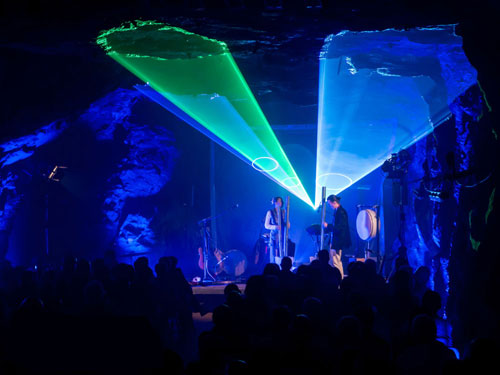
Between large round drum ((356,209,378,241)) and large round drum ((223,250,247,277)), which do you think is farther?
large round drum ((223,250,247,277))

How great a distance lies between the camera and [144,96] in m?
13.1

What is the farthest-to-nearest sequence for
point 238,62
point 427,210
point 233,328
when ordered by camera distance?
point 427,210 → point 238,62 → point 233,328

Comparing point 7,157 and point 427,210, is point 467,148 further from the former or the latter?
point 7,157

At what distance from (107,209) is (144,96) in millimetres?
3512

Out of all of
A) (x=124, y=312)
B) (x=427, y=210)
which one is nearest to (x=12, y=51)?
(x=124, y=312)

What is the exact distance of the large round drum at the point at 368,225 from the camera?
12602mm

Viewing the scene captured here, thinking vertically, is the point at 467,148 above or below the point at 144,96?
below

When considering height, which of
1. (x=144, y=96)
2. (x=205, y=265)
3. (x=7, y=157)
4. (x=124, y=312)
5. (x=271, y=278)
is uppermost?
(x=144, y=96)

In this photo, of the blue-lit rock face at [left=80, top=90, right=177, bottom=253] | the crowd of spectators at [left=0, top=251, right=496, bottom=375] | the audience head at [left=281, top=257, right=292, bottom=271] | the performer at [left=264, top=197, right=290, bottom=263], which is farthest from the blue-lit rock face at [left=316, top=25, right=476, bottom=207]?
the blue-lit rock face at [left=80, top=90, right=177, bottom=253]

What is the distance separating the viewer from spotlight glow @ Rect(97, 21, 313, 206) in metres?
8.19

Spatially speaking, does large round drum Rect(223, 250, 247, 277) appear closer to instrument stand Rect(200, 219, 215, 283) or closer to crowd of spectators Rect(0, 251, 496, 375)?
instrument stand Rect(200, 219, 215, 283)

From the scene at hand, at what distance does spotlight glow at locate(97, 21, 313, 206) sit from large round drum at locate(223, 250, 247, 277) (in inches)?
158

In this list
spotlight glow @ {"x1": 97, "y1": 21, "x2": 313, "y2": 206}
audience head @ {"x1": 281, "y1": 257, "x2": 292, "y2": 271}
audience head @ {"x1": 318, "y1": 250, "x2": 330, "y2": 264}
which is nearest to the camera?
audience head @ {"x1": 281, "y1": 257, "x2": 292, "y2": 271}

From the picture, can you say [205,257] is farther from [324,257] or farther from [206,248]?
[324,257]
